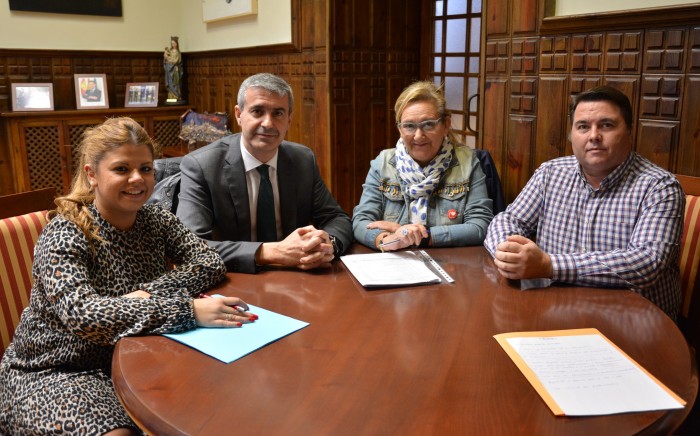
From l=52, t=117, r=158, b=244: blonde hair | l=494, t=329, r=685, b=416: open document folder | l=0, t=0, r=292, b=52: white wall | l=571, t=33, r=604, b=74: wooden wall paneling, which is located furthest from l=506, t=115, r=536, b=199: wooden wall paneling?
l=0, t=0, r=292, b=52: white wall

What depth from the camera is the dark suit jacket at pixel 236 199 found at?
193cm

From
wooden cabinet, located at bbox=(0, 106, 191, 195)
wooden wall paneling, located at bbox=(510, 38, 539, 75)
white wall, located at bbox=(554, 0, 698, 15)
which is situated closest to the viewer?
white wall, located at bbox=(554, 0, 698, 15)

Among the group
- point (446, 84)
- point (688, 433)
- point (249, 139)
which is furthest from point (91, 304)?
point (446, 84)

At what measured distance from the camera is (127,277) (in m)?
1.53

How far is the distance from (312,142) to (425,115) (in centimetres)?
225

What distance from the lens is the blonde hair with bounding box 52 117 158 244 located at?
4.84 feet

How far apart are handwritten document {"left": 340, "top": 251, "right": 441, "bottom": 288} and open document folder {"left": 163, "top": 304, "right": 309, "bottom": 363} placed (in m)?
0.32

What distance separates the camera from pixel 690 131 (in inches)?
88.9

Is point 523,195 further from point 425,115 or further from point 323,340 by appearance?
point 323,340

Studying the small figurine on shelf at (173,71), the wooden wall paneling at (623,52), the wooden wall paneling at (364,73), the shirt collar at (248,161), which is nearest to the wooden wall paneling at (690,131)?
the wooden wall paneling at (623,52)

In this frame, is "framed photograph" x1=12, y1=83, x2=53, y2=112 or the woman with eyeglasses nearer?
the woman with eyeglasses

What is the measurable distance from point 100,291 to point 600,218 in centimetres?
149

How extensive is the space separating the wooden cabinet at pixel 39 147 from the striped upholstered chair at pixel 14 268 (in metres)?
3.68

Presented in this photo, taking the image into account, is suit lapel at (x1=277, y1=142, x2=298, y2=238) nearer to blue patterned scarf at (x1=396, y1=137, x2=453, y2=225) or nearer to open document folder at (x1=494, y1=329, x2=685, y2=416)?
blue patterned scarf at (x1=396, y1=137, x2=453, y2=225)
